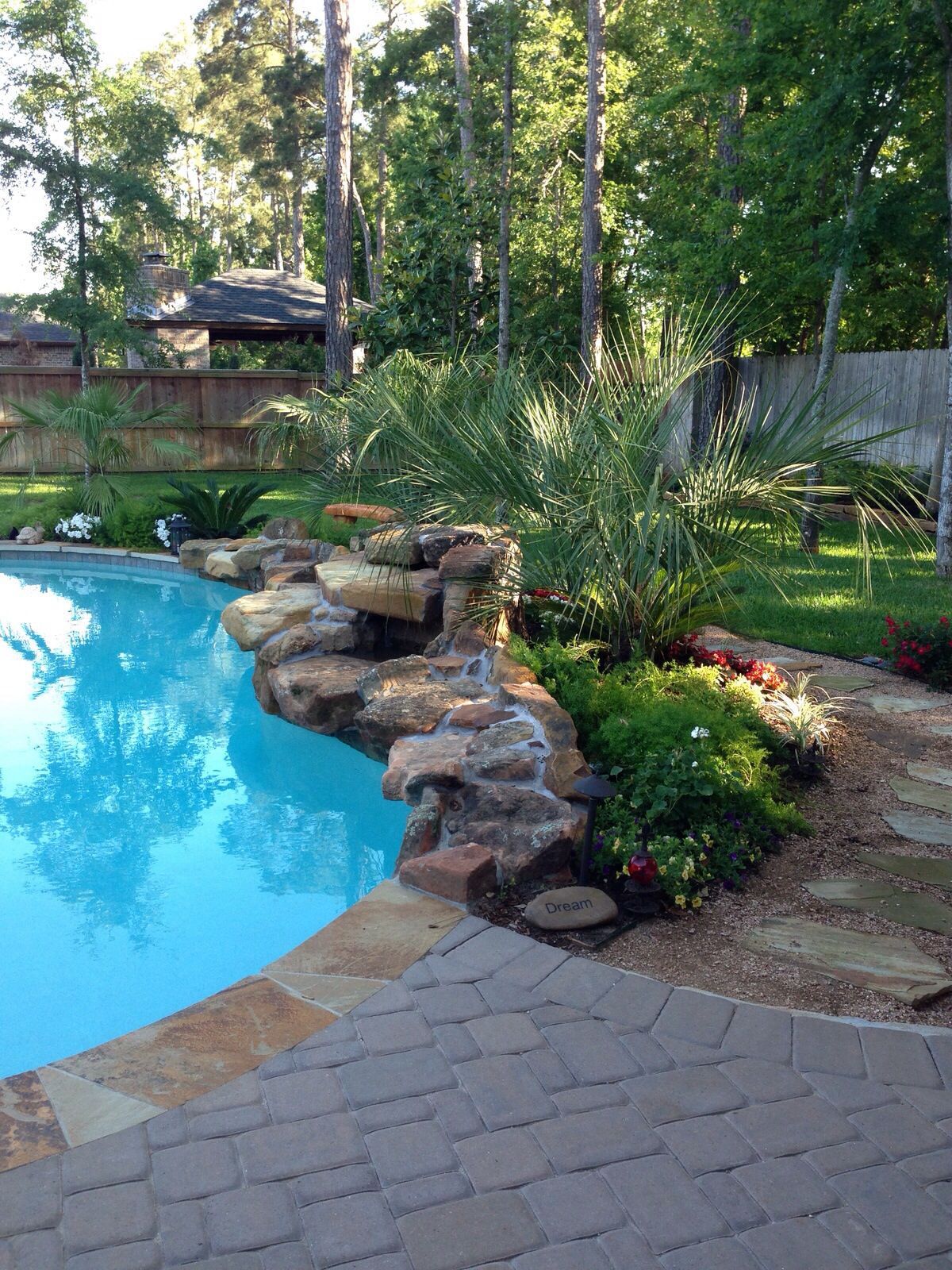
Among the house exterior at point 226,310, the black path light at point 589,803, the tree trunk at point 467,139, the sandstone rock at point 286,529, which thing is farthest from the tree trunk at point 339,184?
the black path light at point 589,803

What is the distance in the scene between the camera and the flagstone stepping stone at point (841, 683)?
565cm

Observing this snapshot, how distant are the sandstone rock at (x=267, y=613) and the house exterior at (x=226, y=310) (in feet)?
41.7

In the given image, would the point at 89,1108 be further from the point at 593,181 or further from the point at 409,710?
the point at 593,181

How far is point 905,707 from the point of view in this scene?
212 inches

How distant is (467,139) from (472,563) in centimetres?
1545

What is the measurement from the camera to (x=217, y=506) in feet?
37.0

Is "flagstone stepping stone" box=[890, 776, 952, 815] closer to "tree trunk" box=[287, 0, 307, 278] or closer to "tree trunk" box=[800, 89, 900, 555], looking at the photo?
"tree trunk" box=[800, 89, 900, 555]

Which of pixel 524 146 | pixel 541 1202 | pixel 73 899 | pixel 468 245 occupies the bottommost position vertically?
pixel 73 899

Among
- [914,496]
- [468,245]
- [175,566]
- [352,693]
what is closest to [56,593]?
[175,566]

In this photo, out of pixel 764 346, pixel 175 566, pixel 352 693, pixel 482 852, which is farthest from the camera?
pixel 764 346

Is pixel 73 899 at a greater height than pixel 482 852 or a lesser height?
lesser

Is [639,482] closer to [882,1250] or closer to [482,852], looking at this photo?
[482,852]

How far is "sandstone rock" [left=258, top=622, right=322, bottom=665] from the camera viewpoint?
6496 millimetres

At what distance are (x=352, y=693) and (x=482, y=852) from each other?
94.1 inches
